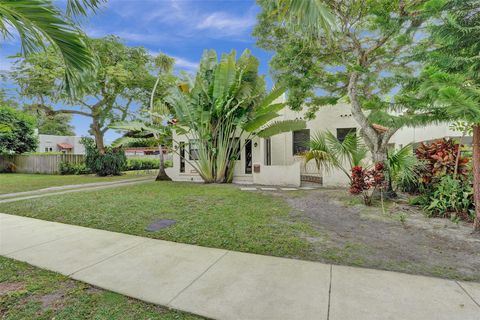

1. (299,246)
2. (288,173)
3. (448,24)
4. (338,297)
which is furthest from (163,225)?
(288,173)

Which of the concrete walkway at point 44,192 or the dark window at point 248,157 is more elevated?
the dark window at point 248,157

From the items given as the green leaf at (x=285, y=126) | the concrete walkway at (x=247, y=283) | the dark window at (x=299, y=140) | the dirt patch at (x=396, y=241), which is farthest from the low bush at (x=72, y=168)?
the dirt patch at (x=396, y=241)

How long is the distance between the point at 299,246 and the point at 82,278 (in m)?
3.23

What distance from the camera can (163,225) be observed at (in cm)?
536

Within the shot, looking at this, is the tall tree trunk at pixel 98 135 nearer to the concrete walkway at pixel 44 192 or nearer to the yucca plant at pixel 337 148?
the concrete walkway at pixel 44 192

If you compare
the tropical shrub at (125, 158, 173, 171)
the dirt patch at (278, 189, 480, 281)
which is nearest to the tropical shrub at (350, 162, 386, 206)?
the dirt patch at (278, 189, 480, 281)

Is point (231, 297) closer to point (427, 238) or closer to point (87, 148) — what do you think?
point (427, 238)

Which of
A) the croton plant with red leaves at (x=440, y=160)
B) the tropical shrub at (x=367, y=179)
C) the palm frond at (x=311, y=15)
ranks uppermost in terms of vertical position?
the palm frond at (x=311, y=15)

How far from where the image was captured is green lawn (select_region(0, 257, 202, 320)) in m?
2.43

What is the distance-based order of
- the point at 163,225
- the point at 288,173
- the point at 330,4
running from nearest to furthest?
1. the point at 163,225
2. the point at 330,4
3. the point at 288,173

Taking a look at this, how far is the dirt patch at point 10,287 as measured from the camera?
288cm

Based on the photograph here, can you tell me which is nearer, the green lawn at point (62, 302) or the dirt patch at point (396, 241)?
the green lawn at point (62, 302)

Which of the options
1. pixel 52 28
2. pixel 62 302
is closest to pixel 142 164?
pixel 52 28

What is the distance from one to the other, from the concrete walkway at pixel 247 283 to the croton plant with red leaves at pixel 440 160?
408 centimetres
